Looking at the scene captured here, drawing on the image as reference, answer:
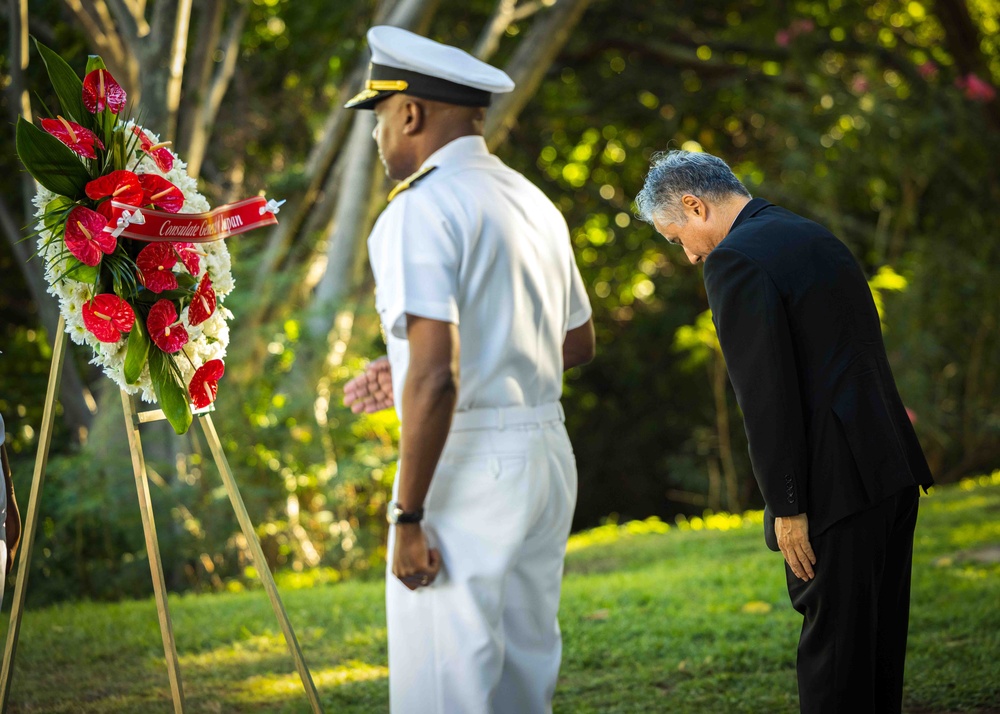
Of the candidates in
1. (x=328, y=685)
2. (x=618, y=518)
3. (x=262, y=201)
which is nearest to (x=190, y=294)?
(x=262, y=201)

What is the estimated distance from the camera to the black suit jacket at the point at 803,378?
8.70 feet

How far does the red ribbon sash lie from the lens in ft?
9.43

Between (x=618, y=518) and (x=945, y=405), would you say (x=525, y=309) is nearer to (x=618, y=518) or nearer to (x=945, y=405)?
(x=945, y=405)

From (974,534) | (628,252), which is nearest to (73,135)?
(974,534)

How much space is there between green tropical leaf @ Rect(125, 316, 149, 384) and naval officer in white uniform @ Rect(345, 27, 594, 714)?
0.80 metres

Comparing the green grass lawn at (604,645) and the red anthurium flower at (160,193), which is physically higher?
the red anthurium flower at (160,193)

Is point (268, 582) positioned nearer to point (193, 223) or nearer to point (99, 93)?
point (193, 223)

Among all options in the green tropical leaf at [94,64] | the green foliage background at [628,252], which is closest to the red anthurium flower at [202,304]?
the green tropical leaf at [94,64]

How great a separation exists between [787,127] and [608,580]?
6709mm

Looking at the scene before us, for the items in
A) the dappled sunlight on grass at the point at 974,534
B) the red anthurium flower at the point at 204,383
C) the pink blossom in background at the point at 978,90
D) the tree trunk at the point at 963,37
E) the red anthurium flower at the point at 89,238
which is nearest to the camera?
the red anthurium flower at the point at 89,238

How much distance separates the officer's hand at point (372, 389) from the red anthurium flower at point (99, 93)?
1040 mm

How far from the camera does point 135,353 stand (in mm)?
3016

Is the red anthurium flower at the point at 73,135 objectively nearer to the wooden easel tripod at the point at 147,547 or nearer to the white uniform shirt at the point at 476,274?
the wooden easel tripod at the point at 147,547

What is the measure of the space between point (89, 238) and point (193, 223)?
0.95 feet
